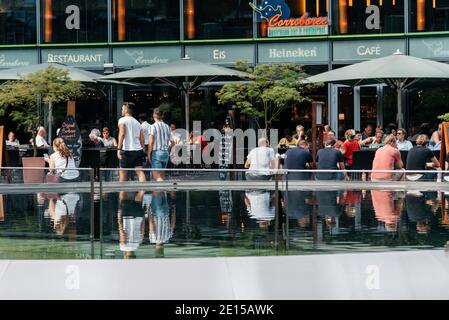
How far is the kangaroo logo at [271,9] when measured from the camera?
105 feet

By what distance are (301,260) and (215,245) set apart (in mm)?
1242

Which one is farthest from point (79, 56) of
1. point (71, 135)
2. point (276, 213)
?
point (276, 213)

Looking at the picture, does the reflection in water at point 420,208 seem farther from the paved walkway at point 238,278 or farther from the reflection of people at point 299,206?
the reflection of people at point 299,206

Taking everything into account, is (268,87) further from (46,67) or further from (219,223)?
(219,223)

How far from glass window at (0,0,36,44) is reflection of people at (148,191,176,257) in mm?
21942

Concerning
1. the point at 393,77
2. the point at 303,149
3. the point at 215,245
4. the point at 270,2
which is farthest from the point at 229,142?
the point at 215,245

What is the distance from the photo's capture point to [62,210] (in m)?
12.4

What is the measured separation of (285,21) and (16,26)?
8.30 meters

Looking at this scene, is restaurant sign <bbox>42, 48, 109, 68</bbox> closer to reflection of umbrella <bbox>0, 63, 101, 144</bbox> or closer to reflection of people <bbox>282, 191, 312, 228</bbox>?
reflection of umbrella <bbox>0, 63, 101, 144</bbox>

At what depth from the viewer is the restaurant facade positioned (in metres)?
31.0

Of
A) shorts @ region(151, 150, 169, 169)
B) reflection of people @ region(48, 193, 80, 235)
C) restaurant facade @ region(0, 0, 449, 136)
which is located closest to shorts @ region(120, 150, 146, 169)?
shorts @ region(151, 150, 169, 169)

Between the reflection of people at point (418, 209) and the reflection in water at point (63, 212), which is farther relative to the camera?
the reflection in water at point (63, 212)

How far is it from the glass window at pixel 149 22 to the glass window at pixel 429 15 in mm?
6988

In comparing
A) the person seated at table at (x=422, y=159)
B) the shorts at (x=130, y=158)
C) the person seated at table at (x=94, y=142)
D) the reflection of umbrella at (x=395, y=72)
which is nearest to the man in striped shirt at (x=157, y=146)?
the shorts at (x=130, y=158)
